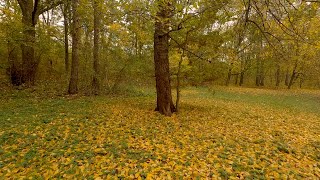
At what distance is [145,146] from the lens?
4.49 m

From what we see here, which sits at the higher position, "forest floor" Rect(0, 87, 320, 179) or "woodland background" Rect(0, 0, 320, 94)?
"woodland background" Rect(0, 0, 320, 94)

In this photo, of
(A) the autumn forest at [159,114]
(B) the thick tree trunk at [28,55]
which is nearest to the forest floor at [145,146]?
(A) the autumn forest at [159,114]

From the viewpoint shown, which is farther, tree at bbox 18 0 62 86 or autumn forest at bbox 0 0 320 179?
tree at bbox 18 0 62 86

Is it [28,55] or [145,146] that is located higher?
[28,55]

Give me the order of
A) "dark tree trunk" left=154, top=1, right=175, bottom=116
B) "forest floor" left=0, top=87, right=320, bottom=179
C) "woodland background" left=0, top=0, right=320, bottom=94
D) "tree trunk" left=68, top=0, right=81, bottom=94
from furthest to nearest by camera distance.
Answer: "tree trunk" left=68, top=0, right=81, bottom=94
"dark tree trunk" left=154, top=1, right=175, bottom=116
"woodland background" left=0, top=0, right=320, bottom=94
"forest floor" left=0, top=87, right=320, bottom=179

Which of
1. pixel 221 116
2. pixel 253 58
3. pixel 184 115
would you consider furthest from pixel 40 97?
pixel 253 58

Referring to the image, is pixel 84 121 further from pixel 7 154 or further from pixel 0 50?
pixel 0 50

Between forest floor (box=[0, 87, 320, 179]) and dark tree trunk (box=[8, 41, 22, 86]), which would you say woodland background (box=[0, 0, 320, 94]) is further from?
forest floor (box=[0, 87, 320, 179])

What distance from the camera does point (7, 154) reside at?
153 inches

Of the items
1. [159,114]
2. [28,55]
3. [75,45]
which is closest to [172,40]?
[159,114]

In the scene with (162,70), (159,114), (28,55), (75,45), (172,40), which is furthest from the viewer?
(28,55)

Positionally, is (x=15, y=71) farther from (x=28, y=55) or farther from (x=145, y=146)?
(x=145, y=146)

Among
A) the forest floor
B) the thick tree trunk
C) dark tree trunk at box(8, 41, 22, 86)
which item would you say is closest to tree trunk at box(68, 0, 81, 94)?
the forest floor

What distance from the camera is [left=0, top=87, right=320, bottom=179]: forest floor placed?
11.4ft
